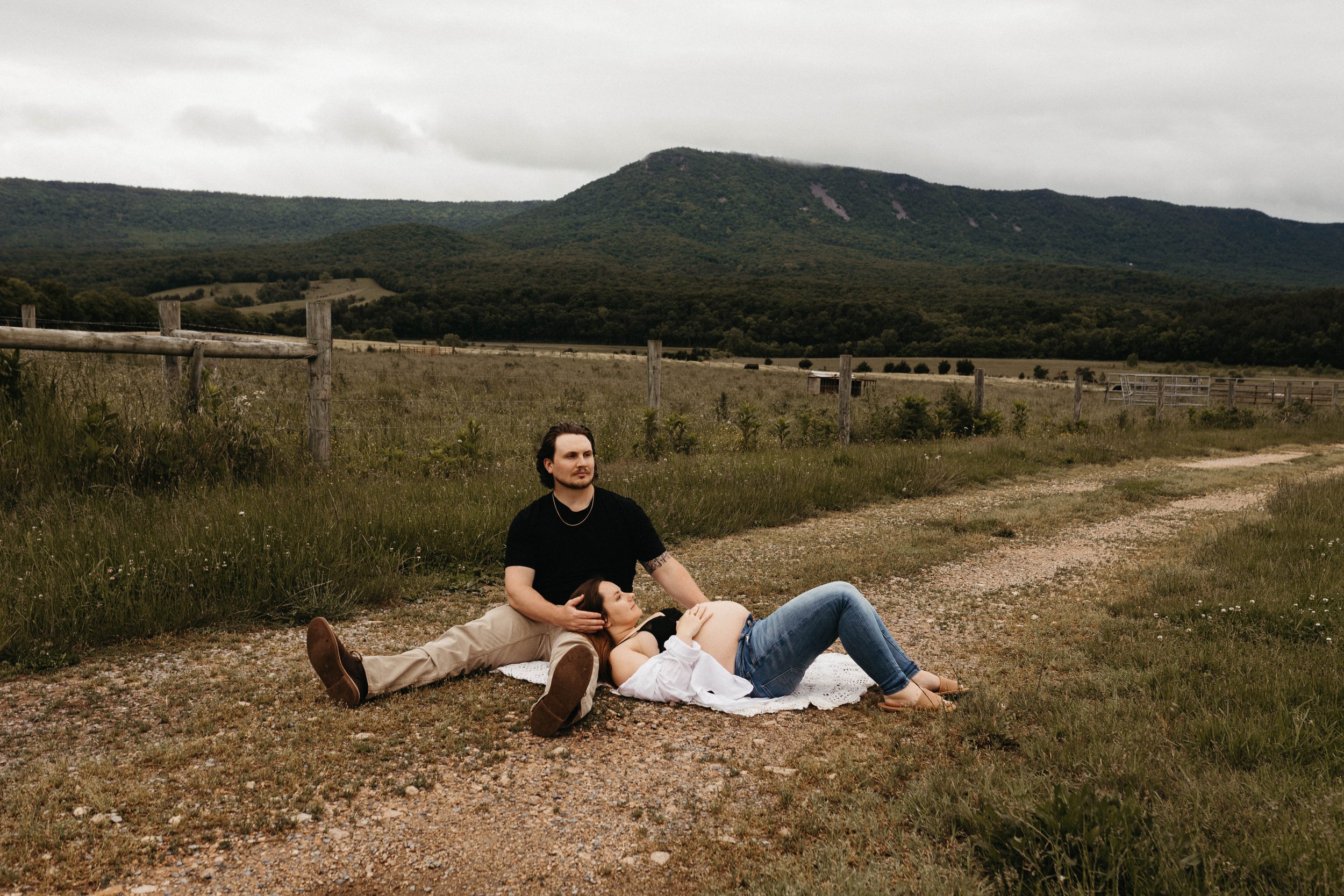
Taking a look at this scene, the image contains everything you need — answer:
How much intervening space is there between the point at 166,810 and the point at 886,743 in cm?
284

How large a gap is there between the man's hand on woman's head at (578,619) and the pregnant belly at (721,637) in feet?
1.67

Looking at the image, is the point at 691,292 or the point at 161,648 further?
the point at 691,292

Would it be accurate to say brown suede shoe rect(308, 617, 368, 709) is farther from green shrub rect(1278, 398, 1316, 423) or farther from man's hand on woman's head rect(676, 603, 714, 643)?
green shrub rect(1278, 398, 1316, 423)

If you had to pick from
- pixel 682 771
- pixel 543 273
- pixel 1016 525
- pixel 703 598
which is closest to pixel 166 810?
pixel 682 771

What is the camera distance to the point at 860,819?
117 inches

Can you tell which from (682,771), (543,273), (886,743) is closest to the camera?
(682,771)

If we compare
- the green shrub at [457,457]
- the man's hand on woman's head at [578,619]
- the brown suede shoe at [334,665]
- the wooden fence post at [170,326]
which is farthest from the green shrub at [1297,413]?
the brown suede shoe at [334,665]

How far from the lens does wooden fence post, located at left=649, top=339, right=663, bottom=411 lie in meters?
12.3

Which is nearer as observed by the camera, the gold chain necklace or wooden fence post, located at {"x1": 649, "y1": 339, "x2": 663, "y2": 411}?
the gold chain necklace

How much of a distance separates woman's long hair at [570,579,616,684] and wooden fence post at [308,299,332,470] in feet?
16.3

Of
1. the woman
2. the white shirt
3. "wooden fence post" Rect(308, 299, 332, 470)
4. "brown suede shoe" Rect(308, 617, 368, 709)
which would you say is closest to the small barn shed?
"wooden fence post" Rect(308, 299, 332, 470)

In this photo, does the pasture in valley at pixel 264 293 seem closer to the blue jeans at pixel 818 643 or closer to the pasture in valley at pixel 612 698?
the pasture in valley at pixel 612 698

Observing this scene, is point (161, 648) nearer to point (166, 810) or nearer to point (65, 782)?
point (65, 782)

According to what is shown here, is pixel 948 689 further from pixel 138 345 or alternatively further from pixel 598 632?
pixel 138 345
